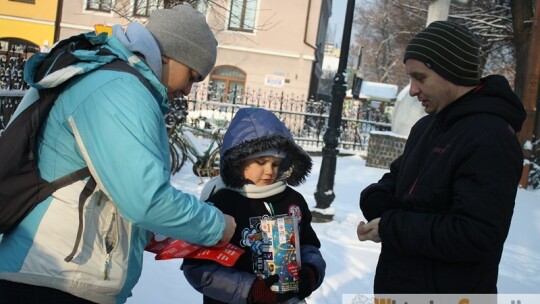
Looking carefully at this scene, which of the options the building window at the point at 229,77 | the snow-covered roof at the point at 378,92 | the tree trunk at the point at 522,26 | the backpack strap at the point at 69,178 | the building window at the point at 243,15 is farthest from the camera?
the snow-covered roof at the point at 378,92

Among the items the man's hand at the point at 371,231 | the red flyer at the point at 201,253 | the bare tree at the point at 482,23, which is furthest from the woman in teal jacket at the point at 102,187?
the bare tree at the point at 482,23

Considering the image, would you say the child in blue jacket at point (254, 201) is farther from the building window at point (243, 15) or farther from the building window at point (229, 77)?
the building window at point (229, 77)

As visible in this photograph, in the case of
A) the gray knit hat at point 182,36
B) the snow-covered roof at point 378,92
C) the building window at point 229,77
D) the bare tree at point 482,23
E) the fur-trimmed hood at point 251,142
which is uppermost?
the bare tree at point 482,23

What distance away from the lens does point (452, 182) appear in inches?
78.6

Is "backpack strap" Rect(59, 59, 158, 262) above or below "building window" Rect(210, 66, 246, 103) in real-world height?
below

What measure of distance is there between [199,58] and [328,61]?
3113 inches

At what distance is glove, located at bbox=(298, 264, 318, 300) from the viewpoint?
2486 mm

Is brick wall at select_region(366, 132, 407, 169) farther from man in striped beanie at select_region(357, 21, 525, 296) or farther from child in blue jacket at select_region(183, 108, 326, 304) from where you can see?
man in striped beanie at select_region(357, 21, 525, 296)

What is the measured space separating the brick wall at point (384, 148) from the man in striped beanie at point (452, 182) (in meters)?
10.7

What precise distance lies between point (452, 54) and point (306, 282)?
1.19 m

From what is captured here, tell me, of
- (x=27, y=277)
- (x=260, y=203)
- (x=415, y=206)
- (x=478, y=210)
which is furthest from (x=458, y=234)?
(x=27, y=277)

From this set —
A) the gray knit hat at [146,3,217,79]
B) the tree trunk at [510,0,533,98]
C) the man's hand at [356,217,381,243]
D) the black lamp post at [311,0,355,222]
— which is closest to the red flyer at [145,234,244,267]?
the man's hand at [356,217,381,243]

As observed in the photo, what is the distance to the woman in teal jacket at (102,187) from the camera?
1681 millimetres

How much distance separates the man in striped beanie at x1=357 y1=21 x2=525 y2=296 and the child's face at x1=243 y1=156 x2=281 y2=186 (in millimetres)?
574
